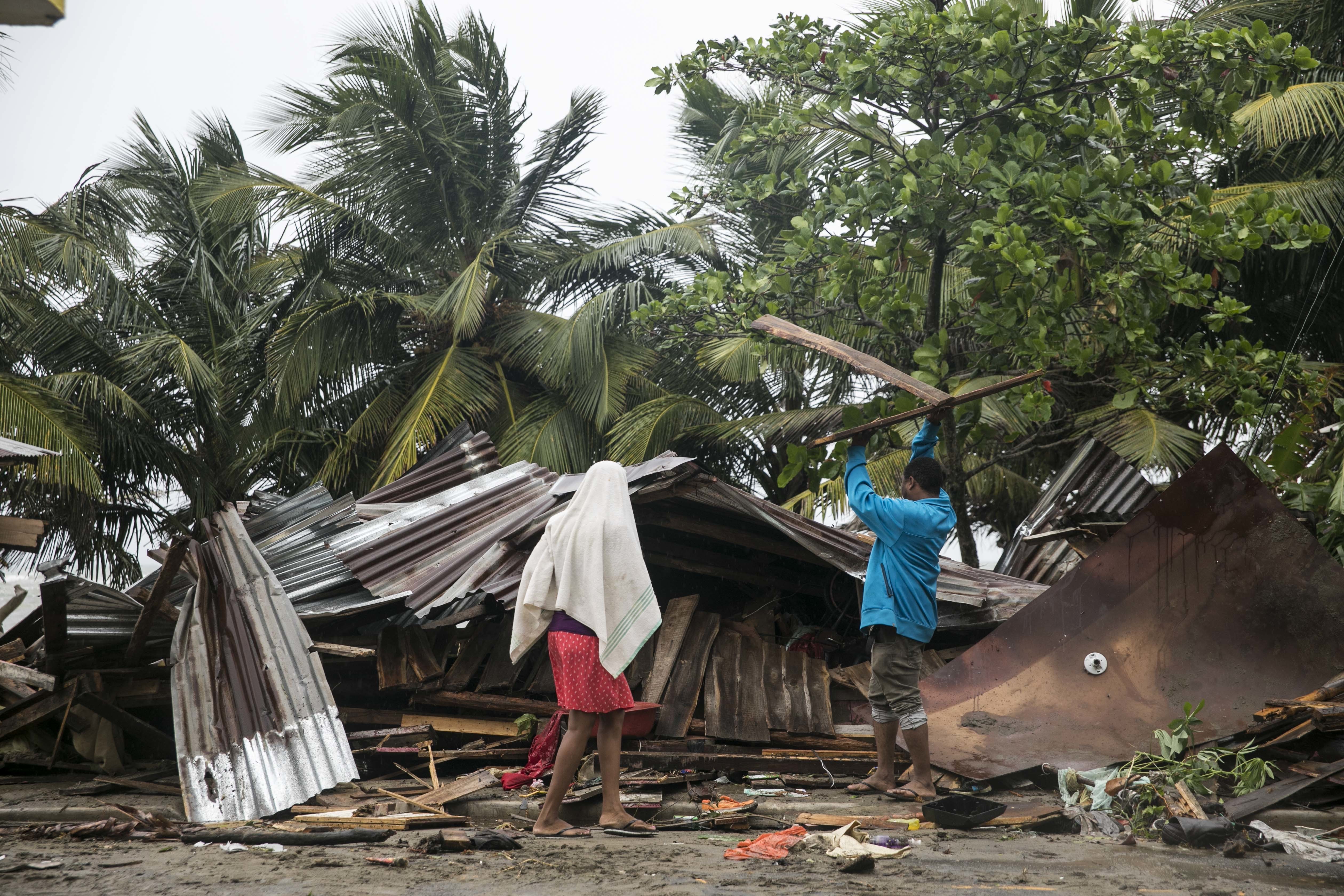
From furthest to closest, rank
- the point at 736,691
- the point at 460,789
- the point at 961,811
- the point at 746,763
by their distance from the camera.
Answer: the point at 736,691 < the point at 746,763 < the point at 460,789 < the point at 961,811

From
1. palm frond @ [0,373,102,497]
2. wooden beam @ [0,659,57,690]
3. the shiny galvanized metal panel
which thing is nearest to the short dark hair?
the shiny galvanized metal panel

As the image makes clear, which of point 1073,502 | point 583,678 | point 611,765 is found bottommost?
point 611,765

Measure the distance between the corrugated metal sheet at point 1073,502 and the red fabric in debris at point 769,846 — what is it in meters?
4.29

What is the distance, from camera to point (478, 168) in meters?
15.7

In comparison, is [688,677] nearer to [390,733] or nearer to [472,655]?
[472,655]

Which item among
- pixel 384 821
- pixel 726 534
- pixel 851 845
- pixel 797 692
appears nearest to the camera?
pixel 851 845

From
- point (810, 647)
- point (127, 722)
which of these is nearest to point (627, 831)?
point (810, 647)

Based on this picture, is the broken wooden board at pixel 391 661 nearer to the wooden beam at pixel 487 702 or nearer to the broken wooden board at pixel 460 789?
the wooden beam at pixel 487 702

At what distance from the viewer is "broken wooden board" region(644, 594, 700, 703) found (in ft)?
20.3

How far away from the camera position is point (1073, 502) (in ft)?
26.9

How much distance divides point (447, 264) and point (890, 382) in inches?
469

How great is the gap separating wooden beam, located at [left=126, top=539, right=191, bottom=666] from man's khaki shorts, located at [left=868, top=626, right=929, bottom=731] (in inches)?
155

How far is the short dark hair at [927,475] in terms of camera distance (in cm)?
516

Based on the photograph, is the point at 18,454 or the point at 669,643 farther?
the point at 669,643
